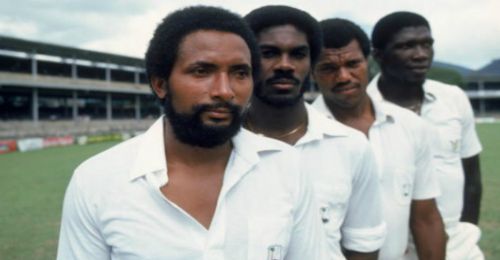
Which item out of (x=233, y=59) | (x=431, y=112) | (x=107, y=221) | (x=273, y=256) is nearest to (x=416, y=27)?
(x=431, y=112)

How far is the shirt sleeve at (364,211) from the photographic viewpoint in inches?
105

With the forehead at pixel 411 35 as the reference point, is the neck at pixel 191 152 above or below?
below

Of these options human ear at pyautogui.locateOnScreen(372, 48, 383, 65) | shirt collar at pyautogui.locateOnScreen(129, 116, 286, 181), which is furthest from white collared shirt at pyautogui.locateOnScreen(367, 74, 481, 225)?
shirt collar at pyautogui.locateOnScreen(129, 116, 286, 181)

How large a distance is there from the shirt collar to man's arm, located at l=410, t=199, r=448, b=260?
1202 mm

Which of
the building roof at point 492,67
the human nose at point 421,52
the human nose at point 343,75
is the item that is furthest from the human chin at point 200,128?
the building roof at point 492,67

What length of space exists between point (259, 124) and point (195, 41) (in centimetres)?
86

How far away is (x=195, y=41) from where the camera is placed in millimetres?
2188

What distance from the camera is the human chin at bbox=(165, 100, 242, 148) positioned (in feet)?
7.23

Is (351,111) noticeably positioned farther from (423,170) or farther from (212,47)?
(212,47)

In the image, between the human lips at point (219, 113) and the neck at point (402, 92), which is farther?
the neck at point (402, 92)

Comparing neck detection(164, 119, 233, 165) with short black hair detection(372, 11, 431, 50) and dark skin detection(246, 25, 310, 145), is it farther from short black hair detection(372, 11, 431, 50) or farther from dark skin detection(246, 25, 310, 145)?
short black hair detection(372, 11, 431, 50)

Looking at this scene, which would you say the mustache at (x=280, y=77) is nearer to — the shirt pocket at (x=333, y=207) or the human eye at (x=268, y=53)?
the human eye at (x=268, y=53)

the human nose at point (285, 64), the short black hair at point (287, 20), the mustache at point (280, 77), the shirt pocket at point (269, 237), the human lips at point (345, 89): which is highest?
→ the short black hair at point (287, 20)

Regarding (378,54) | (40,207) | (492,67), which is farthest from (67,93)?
(492,67)
